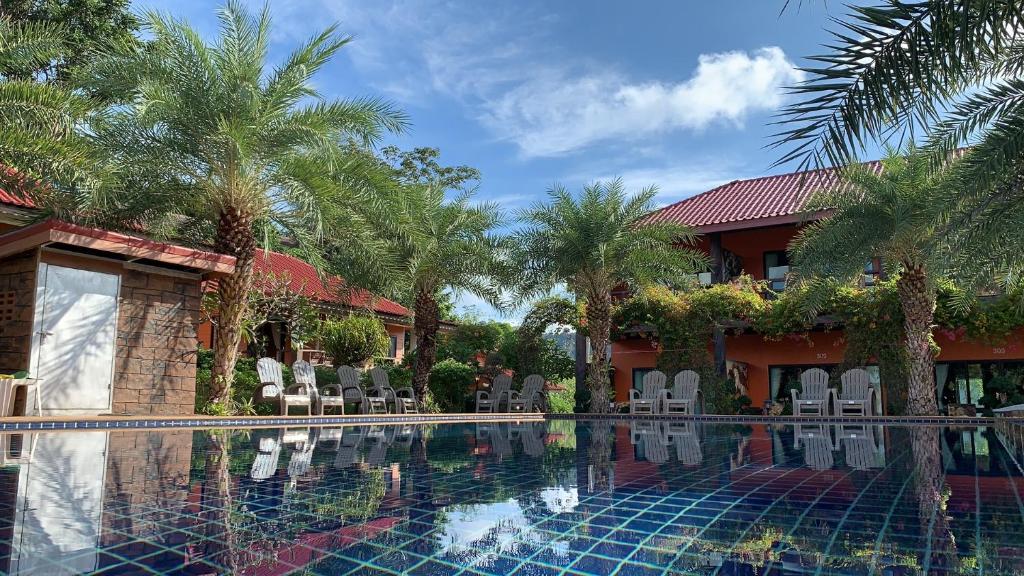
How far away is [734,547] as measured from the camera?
8.66 ft

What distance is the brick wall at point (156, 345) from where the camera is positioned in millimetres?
10062

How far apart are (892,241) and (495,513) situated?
41.9ft

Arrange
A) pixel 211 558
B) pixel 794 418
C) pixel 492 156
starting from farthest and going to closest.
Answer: pixel 492 156
pixel 794 418
pixel 211 558

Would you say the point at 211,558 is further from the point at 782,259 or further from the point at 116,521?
the point at 782,259

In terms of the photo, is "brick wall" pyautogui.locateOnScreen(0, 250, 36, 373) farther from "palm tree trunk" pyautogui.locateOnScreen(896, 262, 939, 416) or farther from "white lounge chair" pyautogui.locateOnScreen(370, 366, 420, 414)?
"palm tree trunk" pyautogui.locateOnScreen(896, 262, 939, 416)

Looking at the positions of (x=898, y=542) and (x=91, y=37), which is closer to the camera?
(x=898, y=542)

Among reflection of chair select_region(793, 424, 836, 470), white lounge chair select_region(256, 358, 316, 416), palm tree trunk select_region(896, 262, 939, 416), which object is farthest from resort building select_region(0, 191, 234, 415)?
palm tree trunk select_region(896, 262, 939, 416)

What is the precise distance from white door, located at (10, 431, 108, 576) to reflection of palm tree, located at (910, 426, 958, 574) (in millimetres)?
2724

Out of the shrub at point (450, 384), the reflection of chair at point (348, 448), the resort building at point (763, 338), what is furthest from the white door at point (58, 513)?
the resort building at point (763, 338)

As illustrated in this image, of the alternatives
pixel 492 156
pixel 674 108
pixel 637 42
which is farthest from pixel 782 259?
pixel 492 156

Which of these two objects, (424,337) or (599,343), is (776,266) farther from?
(424,337)

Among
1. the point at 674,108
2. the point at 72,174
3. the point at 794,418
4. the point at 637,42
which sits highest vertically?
the point at 637,42

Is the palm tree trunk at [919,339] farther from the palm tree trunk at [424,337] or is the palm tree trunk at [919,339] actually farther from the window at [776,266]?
the palm tree trunk at [424,337]

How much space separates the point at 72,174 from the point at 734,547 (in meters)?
9.70
